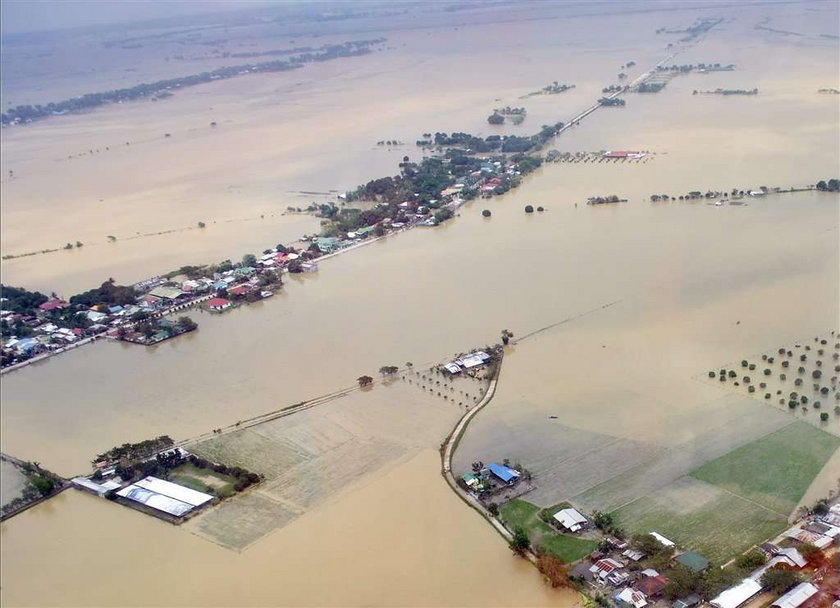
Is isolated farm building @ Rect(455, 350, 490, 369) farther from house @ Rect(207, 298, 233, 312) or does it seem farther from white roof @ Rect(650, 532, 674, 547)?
house @ Rect(207, 298, 233, 312)

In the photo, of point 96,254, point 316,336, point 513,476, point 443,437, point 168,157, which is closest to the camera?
point 513,476

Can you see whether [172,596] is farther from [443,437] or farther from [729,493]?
[729,493]

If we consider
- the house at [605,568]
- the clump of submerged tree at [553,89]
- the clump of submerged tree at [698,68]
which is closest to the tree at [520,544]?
the house at [605,568]

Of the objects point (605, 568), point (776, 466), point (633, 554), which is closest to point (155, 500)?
point (605, 568)

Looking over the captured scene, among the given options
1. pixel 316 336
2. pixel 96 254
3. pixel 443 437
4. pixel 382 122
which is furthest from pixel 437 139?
pixel 443 437

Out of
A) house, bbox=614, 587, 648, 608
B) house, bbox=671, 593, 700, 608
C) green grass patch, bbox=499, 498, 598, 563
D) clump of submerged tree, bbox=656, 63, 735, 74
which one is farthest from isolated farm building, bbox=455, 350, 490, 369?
clump of submerged tree, bbox=656, 63, 735, 74

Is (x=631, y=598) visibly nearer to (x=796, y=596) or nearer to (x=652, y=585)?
(x=652, y=585)
